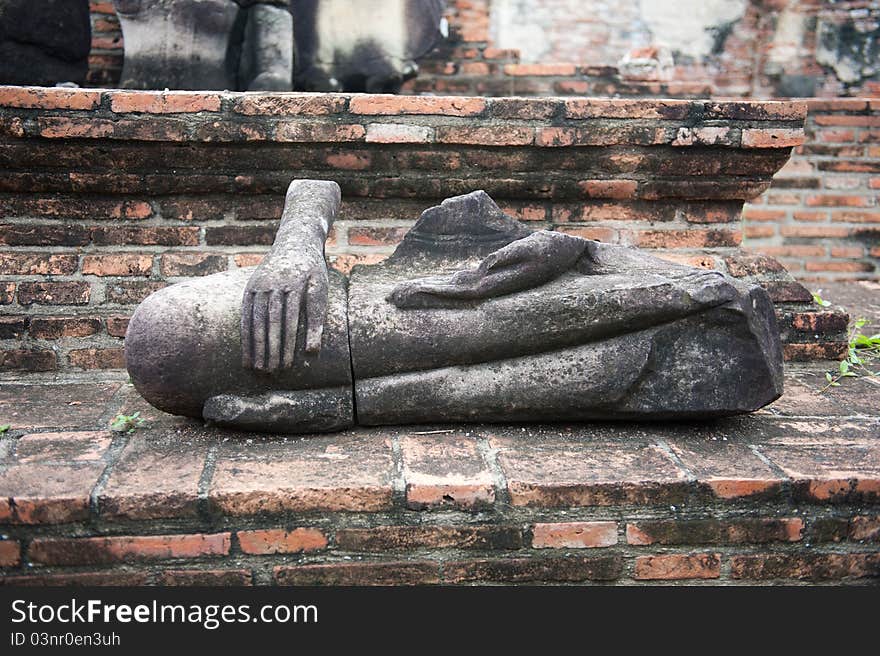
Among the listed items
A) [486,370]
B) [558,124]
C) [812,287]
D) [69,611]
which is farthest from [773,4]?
[69,611]

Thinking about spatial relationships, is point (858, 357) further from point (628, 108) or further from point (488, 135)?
point (488, 135)

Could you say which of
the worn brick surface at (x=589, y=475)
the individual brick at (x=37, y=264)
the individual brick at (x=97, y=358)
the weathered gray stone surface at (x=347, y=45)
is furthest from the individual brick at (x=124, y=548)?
the weathered gray stone surface at (x=347, y=45)

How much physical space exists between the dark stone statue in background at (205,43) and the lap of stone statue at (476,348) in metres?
1.58

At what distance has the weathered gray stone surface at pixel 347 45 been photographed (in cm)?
371

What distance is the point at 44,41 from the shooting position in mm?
3221

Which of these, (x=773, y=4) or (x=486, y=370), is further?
(x=773, y=4)

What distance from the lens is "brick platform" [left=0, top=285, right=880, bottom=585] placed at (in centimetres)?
166

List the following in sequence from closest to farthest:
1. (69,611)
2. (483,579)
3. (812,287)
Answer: (69,611) < (483,579) < (812,287)

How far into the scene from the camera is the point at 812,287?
14.4 ft

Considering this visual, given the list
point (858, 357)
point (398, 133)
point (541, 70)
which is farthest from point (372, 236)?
point (541, 70)

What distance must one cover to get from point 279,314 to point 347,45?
2290 millimetres

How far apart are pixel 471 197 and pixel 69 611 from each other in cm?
143

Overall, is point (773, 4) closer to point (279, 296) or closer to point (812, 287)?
point (812, 287)

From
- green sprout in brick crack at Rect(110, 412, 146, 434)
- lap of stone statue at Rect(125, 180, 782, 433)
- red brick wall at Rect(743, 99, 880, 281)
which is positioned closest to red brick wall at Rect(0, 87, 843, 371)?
green sprout in brick crack at Rect(110, 412, 146, 434)
